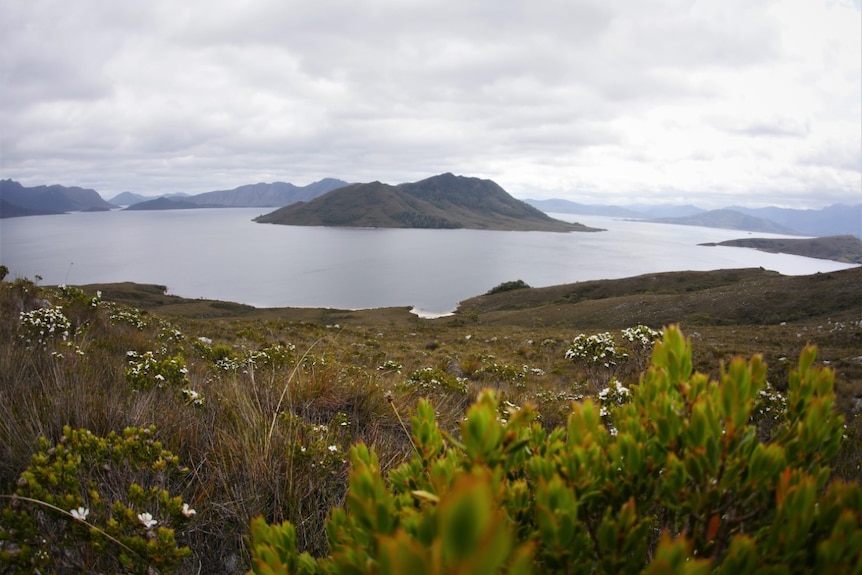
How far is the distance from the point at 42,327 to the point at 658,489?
7.94 meters

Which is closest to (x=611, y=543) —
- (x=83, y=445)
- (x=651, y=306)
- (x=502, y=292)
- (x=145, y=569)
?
(x=145, y=569)

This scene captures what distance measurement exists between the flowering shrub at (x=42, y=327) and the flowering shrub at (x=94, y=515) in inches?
176

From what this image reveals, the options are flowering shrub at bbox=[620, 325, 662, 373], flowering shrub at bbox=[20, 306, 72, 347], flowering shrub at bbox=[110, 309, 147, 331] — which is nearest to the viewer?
flowering shrub at bbox=[20, 306, 72, 347]

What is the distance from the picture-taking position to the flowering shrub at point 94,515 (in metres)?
2.00

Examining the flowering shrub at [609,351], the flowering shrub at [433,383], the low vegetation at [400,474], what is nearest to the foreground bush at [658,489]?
the low vegetation at [400,474]

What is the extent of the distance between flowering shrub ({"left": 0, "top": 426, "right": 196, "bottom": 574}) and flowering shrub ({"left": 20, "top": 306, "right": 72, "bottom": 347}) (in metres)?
4.47

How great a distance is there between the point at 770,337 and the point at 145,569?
32340 mm

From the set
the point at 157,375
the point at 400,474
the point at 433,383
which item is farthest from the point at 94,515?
the point at 433,383

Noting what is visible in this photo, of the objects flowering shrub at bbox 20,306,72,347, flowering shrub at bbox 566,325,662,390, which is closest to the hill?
flowering shrub at bbox 566,325,662,390

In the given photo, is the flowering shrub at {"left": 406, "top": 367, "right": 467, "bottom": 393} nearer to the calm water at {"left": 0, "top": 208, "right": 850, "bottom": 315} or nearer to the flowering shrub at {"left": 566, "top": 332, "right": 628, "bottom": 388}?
the flowering shrub at {"left": 566, "top": 332, "right": 628, "bottom": 388}

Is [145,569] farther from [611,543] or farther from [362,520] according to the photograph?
[611,543]

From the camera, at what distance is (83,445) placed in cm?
256

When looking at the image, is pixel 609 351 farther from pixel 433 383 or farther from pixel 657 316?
pixel 657 316

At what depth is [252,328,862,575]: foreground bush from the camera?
113 centimetres
